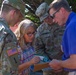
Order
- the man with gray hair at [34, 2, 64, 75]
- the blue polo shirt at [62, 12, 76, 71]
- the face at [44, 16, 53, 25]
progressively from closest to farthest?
the blue polo shirt at [62, 12, 76, 71], the face at [44, 16, 53, 25], the man with gray hair at [34, 2, 64, 75]

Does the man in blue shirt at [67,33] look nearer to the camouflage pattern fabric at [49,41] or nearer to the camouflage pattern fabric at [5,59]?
the camouflage pattern fabric at [5,59]

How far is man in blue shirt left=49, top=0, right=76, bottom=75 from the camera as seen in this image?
10.6ft

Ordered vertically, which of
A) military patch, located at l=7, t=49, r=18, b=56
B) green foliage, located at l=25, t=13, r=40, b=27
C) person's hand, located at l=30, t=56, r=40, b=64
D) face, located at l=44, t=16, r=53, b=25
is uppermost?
face, located at l=44, t=16, r=53, b=25

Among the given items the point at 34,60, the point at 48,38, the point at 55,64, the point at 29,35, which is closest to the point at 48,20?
the point at 48,38

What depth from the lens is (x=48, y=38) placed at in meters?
5.03

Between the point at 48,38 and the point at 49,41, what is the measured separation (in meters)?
0.06

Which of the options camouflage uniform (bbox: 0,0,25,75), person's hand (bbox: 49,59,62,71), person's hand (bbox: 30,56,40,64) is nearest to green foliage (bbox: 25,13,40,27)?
person's hand (bbox: 30,56,40,64)

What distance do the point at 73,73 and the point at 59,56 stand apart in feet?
4.71

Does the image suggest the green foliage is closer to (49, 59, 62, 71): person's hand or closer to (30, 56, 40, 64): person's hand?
(30, 56, 40, 64): person's hand

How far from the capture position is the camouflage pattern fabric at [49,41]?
196 inches

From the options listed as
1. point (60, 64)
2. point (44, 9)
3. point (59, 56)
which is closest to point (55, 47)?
point (59, 56)

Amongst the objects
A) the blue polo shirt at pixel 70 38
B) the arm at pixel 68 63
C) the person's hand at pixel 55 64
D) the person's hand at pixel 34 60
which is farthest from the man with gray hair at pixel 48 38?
the blue polo shirt at pixel 70 38

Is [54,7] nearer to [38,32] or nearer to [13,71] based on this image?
[13,71]

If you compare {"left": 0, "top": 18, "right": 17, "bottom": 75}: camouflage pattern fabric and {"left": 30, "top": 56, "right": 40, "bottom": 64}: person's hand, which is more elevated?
{"left": 0, "top": 18, "right": 17, "bottom": 75}: camouflage pattern fabric
